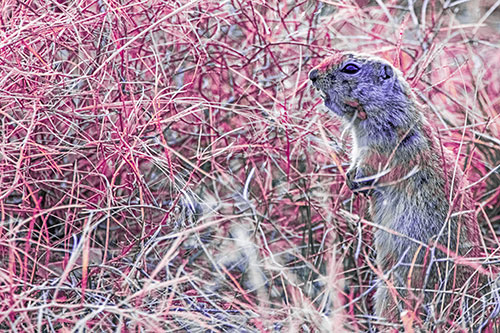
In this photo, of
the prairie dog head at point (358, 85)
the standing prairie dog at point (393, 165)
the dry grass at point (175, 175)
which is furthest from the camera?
the prairie dog head at point (358, 85)

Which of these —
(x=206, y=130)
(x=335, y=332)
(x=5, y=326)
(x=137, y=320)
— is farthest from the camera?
(x=206, y=130)

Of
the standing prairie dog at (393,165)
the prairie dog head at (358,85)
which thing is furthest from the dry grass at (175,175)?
the prairie dog head at (358,85)

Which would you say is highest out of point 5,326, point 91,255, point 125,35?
point 125,35

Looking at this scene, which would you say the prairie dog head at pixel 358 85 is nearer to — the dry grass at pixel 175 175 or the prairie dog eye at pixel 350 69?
the prairie dog eye at pixel 350 69

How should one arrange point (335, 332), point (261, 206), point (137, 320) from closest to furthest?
point (137, 320) → point (335, 332) → point (261, 206)

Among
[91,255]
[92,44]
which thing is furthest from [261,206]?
[92,44]

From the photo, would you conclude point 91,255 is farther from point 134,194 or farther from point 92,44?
point 92,44

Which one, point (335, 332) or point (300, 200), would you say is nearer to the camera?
point (335, 332)

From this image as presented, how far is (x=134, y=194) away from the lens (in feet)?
9.27

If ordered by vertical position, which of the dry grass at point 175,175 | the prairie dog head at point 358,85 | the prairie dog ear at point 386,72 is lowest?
the dry grass at point 175,175

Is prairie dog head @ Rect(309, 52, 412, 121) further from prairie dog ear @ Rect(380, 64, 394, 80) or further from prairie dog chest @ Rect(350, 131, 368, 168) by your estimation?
prairie dog chest @ Rect(350, 131, 368, 168)

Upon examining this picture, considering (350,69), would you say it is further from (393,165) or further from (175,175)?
(175,175)

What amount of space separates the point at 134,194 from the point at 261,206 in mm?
591

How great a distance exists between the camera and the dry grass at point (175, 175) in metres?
2.23
